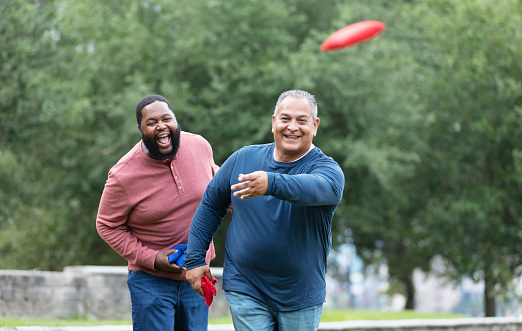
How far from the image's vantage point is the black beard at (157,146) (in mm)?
4395

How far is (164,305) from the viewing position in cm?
431

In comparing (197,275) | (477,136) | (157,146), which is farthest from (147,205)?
(477,136)

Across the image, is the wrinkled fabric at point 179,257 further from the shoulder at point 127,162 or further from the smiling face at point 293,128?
the smiling face at point 293,128

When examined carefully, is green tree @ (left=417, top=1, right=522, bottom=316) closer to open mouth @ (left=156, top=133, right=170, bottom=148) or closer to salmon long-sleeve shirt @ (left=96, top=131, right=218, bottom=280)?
salmon long-sleeve shirt @ (left=96, top=131, right=218, bottom=280)

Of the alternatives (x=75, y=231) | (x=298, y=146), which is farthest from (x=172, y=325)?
(x=75, y=231)

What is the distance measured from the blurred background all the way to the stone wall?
4985 millimetres

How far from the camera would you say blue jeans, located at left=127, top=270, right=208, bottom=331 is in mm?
4289

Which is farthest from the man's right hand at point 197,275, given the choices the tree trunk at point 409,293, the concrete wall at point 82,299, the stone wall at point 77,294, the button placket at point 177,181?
the tree trunk at point 409,293

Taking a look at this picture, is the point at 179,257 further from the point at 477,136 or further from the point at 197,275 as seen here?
the point at 477,136

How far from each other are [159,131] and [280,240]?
3.79 ft

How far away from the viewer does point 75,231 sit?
22.2 m

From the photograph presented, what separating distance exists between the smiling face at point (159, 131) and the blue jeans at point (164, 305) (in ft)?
2.49

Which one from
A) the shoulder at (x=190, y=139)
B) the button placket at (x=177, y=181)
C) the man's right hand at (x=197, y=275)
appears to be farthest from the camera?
the shoulder at (x=190, y=139)

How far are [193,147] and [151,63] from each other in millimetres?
15390
